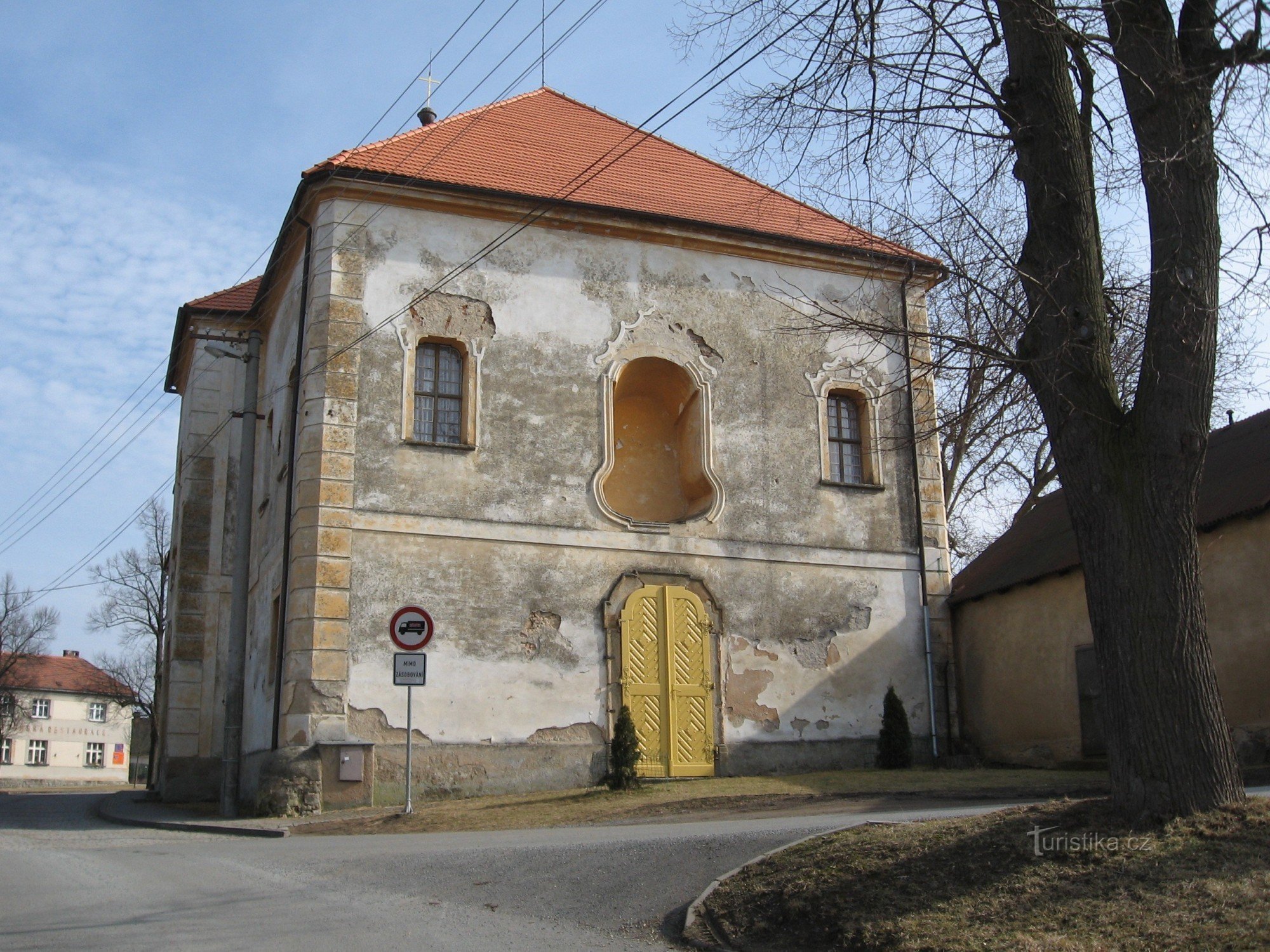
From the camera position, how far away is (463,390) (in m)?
18.5

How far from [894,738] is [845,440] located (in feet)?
16.6

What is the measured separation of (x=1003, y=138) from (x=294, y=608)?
457 inches

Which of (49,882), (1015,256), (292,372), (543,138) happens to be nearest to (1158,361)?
(1015,256)

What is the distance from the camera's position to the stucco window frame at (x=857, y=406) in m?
20.6

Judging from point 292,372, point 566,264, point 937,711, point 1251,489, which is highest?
point 566,264

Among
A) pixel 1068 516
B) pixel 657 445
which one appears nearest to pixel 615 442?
pixel 657 445

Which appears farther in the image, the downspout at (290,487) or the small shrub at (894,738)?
the small shrub at (894,738)

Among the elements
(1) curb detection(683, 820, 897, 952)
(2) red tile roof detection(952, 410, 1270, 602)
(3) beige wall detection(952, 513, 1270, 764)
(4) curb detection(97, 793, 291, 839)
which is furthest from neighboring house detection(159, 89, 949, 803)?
(1) curb detection(683, 820, 897, 952)

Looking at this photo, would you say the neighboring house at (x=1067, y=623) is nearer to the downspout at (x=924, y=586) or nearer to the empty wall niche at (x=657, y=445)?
the downspout at (x=924, y=586)

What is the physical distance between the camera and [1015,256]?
9.01 meters

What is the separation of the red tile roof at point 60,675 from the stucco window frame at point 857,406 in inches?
2485

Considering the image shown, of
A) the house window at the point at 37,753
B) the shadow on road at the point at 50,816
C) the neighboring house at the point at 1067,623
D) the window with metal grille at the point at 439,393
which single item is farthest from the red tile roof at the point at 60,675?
the neighboring house at the point at 1067,623

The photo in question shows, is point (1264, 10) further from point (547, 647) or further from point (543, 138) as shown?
point (543, 138)

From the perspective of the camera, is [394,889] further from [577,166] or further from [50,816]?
[577,166]
